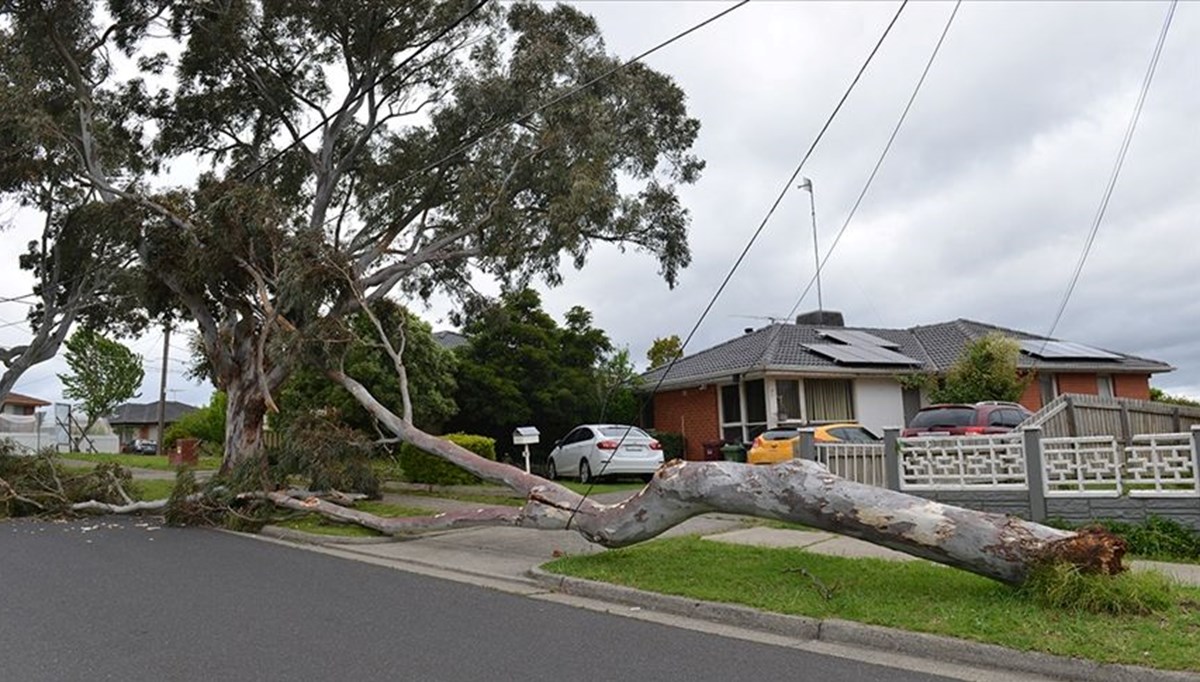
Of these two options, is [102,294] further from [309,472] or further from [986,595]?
[986,595]

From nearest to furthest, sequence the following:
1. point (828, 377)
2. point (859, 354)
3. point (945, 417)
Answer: point (945, 417) < point (828, 377) < point (859, 354)

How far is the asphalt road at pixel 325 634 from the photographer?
19.2 feet

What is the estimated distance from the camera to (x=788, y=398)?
2286 centimetres

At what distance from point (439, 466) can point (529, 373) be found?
609cm

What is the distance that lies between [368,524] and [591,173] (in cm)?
738

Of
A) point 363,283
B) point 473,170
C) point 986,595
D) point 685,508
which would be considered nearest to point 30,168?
point 363,283

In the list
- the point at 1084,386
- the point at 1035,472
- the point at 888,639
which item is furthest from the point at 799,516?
the point at 1084,386

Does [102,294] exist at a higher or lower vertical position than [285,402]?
higher

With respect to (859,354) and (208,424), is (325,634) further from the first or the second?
(208,424)

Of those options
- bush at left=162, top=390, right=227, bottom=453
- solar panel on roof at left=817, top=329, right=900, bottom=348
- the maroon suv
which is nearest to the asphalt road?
the maroon suv

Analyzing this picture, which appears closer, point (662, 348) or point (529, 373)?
point (529, 373)

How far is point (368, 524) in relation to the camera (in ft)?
42.7

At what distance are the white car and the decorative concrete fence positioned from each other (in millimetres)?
7867

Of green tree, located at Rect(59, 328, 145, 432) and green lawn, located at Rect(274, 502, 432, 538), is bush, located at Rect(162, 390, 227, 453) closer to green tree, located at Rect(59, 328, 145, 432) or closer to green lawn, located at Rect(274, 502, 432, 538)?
green tree, located at Rect(59, 328, 145, 432)
